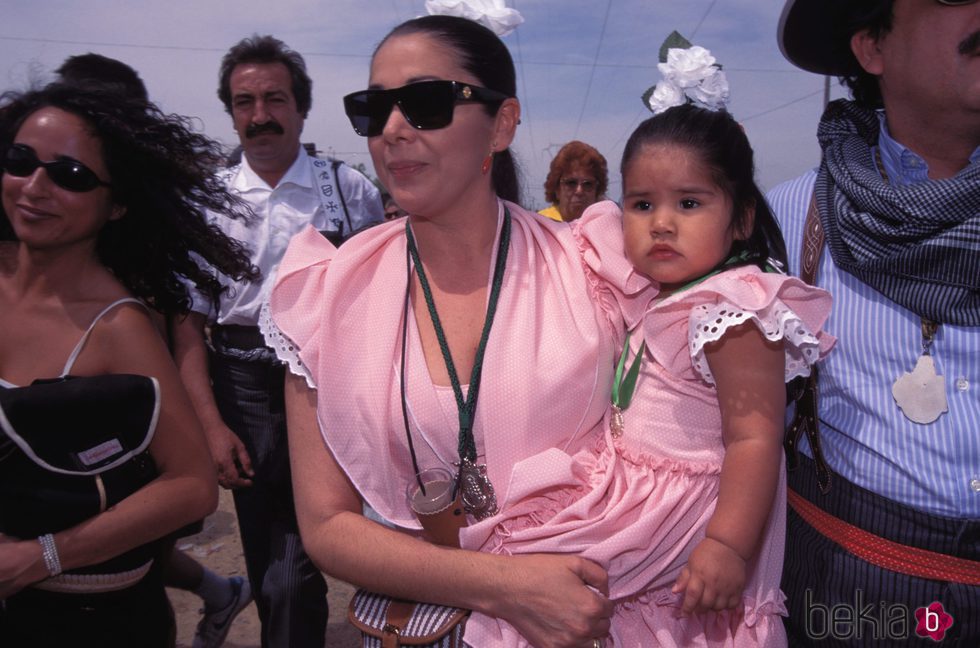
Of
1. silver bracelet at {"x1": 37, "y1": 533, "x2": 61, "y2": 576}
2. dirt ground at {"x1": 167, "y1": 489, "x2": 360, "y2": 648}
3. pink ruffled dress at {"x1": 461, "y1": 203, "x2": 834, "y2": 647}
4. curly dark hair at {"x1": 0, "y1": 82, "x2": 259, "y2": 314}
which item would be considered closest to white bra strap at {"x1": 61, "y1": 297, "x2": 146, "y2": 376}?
curly dark hair at {"x1": 0, "y1": 82, "x2": 259, "y2": 314}

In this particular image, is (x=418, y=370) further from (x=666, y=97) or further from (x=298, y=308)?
(x=666, y=97)

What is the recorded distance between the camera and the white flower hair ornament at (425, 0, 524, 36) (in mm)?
2145

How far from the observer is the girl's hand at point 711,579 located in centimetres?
159

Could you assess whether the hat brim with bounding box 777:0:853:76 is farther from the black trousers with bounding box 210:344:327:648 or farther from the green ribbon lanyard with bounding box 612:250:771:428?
the black trousers with bounding box 210:344:327:648

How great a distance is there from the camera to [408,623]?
1.72 m

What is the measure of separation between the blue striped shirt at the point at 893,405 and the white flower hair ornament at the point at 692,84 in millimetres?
511

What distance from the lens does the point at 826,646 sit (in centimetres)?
204

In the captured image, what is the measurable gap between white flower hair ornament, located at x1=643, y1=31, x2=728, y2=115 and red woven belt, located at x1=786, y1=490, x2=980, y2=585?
46.8 inches

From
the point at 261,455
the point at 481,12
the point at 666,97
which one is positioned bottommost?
the point at 261,455

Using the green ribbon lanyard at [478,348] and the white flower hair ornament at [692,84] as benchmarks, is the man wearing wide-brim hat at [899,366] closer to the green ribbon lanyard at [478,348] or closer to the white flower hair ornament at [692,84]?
the white flower hair ornament at [692,84]

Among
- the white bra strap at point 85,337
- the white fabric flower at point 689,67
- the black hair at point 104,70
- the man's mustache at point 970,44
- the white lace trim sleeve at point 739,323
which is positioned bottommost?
the white bra strap at point 85,337

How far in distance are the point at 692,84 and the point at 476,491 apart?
4.26 ft

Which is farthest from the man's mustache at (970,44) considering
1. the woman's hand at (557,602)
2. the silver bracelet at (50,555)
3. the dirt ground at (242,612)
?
the dirt ground at (242,612)

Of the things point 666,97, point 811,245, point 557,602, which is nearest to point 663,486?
point 557,602
